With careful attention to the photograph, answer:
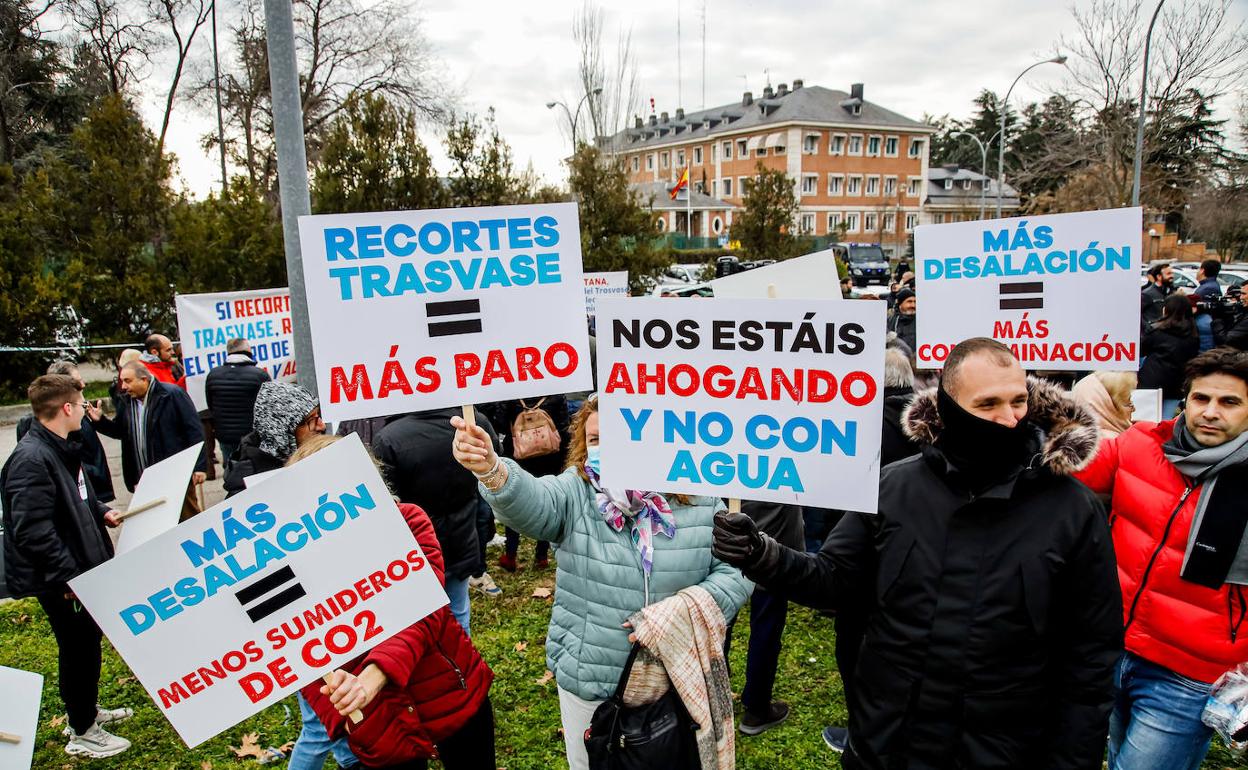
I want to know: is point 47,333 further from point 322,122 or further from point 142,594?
point 322,122

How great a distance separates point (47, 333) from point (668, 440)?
13931mm

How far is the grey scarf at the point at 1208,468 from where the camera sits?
263 cm

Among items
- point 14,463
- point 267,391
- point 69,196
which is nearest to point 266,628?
point 267,391

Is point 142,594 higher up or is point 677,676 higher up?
point 142,594

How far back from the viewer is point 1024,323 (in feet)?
15.4

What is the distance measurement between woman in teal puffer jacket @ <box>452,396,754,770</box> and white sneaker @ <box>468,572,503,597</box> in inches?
127

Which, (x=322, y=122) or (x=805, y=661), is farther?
(x=322, y=122)

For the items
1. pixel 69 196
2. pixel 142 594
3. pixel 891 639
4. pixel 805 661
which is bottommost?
pixel 805 661

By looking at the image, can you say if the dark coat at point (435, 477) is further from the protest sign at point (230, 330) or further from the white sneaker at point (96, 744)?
the protest sign at point (230, 330)

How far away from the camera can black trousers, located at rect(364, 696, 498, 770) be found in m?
2.92

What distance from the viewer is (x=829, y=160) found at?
60.7m

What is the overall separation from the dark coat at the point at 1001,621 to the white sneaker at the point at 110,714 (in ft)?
14.5

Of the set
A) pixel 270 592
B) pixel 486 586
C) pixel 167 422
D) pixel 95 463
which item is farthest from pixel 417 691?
pixel 95 463

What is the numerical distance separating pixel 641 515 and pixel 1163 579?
195cm
